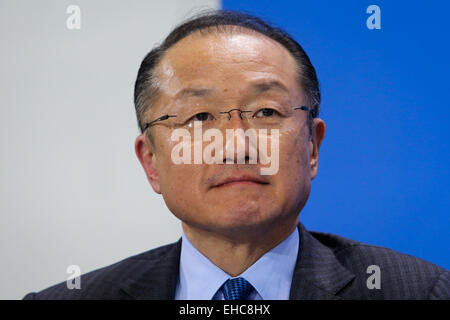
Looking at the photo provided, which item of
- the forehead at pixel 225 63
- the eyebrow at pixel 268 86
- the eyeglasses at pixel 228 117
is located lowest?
the eyeglasses at pixel 228 117

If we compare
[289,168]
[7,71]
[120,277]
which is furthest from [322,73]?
[7,71]

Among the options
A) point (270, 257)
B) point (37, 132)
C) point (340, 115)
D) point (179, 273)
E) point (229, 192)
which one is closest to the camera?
point (229, 192)

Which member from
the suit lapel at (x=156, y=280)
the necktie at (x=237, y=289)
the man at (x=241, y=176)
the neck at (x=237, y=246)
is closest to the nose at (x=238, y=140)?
the man at (x=241, y=176)

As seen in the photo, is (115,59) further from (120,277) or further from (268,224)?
(268,224)

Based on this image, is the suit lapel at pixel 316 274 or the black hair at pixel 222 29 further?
the black hair at pixel 222 29

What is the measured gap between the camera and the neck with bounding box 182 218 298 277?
1.55 metres

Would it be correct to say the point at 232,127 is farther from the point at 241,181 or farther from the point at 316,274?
the point at 316,274

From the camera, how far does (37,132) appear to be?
2209 mm

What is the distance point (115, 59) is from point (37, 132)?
47 centimetres

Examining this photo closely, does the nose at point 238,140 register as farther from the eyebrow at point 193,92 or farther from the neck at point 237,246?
the neck at point 237,246

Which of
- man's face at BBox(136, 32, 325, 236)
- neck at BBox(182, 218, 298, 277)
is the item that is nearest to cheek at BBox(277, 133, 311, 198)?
man's face at BBox(136, 32, 325, 236)

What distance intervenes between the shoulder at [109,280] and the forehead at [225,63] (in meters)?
0.58

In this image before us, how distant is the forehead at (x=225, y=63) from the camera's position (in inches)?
59.2

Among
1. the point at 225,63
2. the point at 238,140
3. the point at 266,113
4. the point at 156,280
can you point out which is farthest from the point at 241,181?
the point at 156,280
